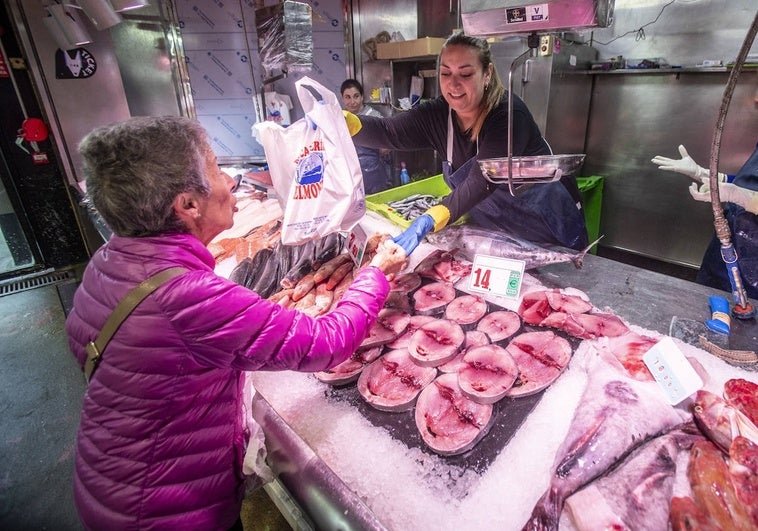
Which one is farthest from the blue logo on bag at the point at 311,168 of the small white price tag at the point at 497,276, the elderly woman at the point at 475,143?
the small white price tag at the point at 497,276

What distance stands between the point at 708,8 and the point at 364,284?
5.22 metres

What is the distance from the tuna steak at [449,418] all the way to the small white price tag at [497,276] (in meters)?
0.60

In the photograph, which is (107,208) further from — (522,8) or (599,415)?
(599,415)

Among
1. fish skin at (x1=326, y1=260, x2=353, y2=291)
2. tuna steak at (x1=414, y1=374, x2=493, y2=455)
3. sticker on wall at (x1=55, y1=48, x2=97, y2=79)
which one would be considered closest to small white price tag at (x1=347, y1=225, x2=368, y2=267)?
fish skin at (x1=326, y1=260, x2=353, y2=291)

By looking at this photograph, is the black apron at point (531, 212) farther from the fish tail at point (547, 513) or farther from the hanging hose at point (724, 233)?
the fish tail at point (547, 513)

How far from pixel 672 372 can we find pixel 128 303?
162cm

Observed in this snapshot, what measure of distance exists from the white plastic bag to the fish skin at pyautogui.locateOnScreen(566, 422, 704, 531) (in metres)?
1.35

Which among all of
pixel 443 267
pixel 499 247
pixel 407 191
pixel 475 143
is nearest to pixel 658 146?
pixel 407 191

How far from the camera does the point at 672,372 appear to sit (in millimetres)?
1318

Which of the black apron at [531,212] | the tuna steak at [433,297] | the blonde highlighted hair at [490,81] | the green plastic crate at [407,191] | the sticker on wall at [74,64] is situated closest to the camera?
the tuna steak at [433,297]

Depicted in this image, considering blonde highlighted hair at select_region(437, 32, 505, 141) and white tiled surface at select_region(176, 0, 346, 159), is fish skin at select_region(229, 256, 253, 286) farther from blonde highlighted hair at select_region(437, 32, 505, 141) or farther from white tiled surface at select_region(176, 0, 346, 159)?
white tiled surface at select_region(176, 0, 346, 159)

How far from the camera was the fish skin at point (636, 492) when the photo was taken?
99 centimetres

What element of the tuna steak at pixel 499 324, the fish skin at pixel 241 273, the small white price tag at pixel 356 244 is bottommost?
the tuna steak at pixel 499 324

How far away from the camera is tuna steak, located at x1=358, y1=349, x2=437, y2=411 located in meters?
1.40
